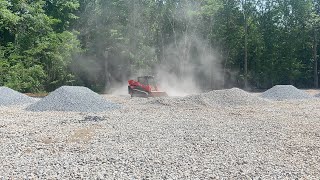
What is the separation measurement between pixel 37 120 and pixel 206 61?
2543cm

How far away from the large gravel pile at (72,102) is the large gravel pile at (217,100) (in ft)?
8.45

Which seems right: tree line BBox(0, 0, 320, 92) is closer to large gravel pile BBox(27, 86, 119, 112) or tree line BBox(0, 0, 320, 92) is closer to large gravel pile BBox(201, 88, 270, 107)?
large gravel pile BBox(27, 86, 119, 112)

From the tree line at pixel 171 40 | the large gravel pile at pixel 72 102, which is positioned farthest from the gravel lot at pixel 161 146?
the tree line at pixel 171 40

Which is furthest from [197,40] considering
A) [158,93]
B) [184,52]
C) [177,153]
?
[177,153]

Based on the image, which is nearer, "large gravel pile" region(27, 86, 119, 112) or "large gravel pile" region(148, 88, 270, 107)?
"large gravel pile" region(27, 86, 119, 112)

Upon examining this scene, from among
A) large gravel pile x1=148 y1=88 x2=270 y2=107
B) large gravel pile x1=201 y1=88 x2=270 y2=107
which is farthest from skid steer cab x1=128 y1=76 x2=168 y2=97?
large gravel pile x1=201 y1=88 x2=270 y2=107

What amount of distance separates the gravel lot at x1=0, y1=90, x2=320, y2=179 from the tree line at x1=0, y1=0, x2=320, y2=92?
59.6 feet

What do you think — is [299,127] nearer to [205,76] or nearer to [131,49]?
[131,49]

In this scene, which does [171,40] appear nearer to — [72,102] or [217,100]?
[217,100]

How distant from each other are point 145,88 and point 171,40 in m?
15.8

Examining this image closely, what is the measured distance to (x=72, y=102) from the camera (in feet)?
44.7

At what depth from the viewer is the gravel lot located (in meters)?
5.14

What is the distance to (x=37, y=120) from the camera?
34.8ft

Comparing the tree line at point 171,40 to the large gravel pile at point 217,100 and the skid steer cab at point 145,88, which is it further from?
the large gravel pile at point 217,100
